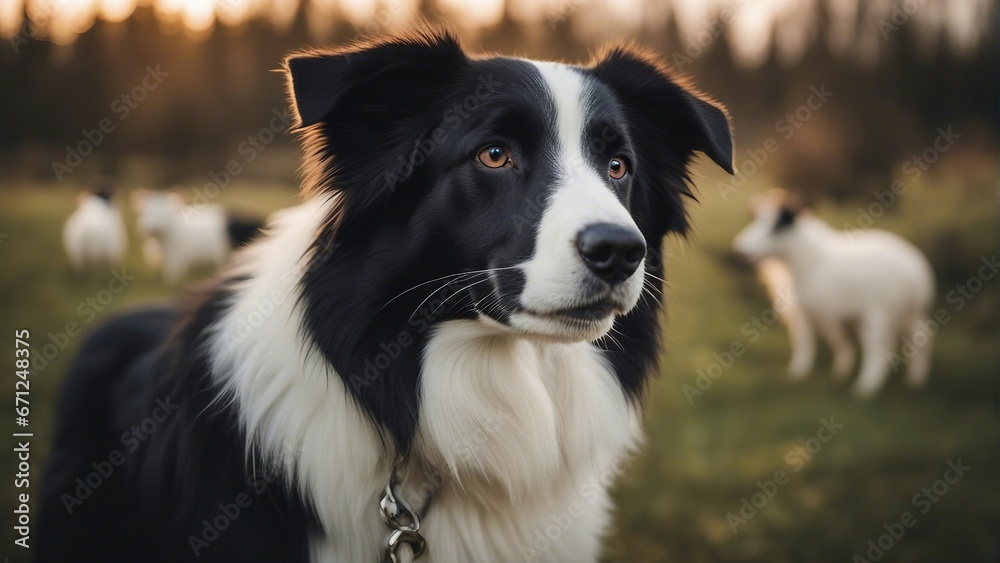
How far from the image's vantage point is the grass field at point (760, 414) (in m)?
4.47

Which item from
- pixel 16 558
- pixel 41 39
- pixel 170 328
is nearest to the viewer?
pixel 170 328

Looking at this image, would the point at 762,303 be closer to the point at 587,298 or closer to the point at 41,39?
the point at 587,298

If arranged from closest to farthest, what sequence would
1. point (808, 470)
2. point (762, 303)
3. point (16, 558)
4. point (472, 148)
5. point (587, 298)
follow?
1. point (587, 298)
2. point (472, 148)
3. point (16, 558)
4. point (808, 470)
5. point (762, 303)

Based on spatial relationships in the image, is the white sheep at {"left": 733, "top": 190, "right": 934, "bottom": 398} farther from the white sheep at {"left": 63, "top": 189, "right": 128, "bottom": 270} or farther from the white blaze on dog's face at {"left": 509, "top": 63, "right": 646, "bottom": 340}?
the white sheep at {"left": 63, "top": 189, "right": 128, "bottom": 270}

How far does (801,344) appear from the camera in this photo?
7.27 m

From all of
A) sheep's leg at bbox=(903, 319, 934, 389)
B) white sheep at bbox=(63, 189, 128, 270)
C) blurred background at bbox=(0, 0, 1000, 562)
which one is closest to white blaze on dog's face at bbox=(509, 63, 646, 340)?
blurred background at bbox=(0, 0, 1000, 562)

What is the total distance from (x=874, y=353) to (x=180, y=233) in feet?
27.6

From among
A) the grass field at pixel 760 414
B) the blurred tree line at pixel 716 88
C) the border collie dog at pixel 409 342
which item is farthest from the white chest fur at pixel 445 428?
the blurred tree line at pixel 716 88

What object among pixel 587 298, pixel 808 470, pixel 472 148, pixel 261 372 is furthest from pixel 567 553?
pixel 808 470

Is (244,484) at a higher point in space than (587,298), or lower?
lower

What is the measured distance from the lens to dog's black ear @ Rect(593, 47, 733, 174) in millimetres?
2795

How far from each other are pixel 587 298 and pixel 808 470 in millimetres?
4389

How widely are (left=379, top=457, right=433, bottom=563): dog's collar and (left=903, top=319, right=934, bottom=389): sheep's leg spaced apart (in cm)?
640

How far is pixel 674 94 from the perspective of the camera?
287cm
